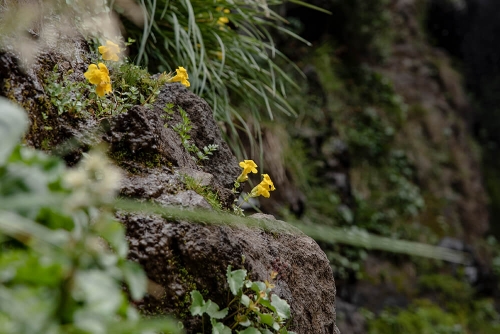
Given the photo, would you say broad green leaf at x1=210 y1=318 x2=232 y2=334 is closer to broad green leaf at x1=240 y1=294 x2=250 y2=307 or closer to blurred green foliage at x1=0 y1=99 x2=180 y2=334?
broad green leaf at x1=240 y1=294 x2=250 y2=307

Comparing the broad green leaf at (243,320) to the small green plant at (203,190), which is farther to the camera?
the small green plant at (203,190)

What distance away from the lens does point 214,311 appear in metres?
1.20

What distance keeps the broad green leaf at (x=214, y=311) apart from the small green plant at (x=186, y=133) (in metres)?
0.57

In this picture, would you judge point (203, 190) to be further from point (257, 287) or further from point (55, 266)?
point (55, 266)

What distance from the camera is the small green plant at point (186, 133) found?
1.63 meters

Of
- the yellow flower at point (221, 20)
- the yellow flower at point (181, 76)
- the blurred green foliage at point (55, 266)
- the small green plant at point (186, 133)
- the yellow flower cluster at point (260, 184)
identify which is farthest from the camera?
the yellow flower at point (221, 20)

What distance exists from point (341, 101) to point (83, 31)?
4.28m

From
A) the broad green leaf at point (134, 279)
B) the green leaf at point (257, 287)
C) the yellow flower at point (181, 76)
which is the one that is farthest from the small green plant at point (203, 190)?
the broad green leaf at point (134, 279)

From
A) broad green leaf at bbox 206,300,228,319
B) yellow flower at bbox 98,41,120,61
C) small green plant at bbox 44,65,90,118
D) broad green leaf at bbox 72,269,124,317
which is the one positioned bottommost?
broad green leaf at bbox 206,300,228,319

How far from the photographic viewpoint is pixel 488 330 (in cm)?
489

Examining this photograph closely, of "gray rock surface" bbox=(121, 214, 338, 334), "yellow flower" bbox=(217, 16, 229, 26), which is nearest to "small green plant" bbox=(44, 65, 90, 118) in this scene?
"gray rock surface" bbox=(121, 214, 338, 334)

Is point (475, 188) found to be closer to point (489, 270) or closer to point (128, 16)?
point (489, 270)

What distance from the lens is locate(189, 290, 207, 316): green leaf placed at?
1.17m

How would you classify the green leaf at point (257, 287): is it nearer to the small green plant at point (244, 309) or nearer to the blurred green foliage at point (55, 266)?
the small green plant at point (244, 309)
